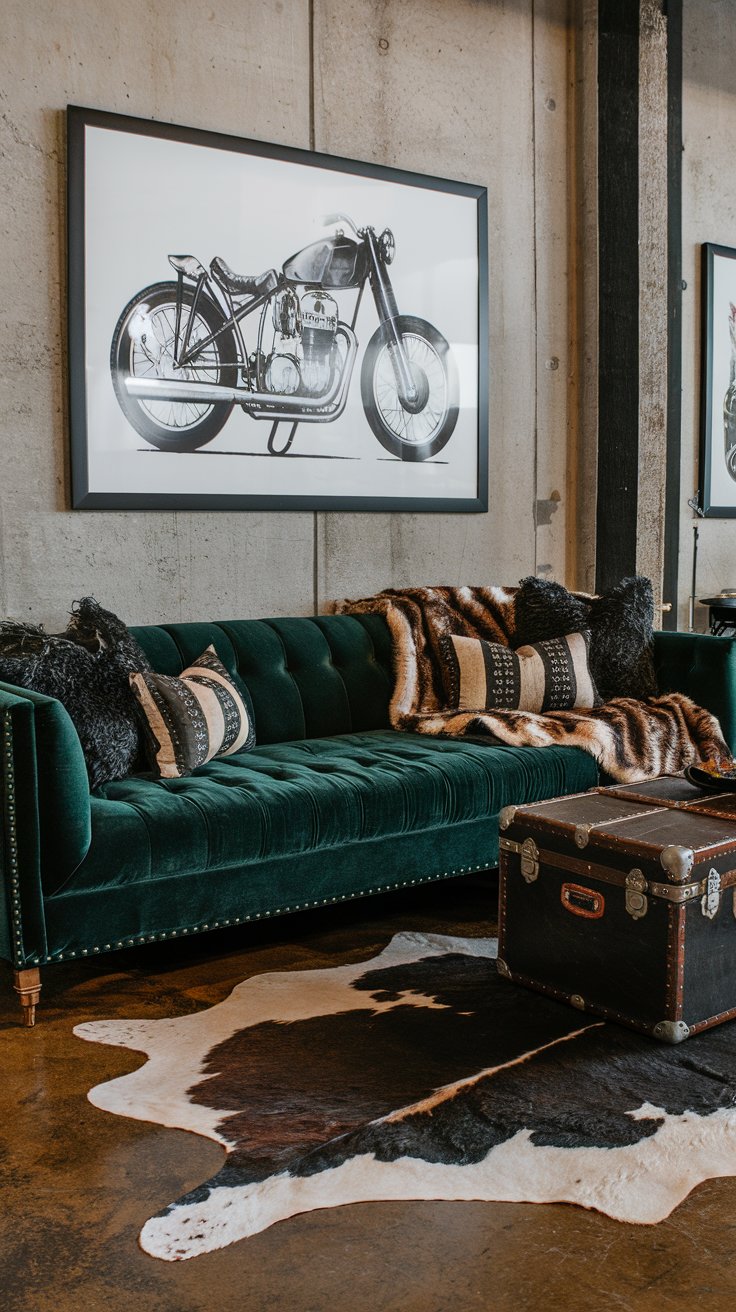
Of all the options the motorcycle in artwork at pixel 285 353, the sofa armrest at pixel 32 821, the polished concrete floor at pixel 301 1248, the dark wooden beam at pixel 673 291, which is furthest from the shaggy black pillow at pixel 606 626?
the polished concrete floor at pixel 301 1248

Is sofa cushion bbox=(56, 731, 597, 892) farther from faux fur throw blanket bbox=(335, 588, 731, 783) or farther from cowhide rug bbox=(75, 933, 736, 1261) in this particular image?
cowhide rug bbox=(75, 933, 736, 1261)

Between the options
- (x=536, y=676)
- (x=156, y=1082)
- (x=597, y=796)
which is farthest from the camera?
(x=536, y=676)

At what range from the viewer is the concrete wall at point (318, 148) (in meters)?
3.86

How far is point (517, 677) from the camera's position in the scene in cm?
423

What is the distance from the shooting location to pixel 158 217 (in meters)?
4.07

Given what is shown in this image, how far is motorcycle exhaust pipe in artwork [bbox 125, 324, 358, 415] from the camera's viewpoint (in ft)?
13.4

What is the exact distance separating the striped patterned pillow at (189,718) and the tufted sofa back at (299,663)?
20cm

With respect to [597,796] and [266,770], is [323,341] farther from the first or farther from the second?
[597,796]

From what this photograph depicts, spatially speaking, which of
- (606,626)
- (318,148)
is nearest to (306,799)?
(606,626)

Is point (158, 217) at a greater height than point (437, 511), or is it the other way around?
point (158, 217)

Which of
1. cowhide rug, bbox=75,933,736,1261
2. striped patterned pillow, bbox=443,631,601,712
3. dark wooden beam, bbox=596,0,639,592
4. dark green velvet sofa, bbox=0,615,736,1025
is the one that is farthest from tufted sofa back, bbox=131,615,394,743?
dark wooden beam, bbox=596,0,639,592

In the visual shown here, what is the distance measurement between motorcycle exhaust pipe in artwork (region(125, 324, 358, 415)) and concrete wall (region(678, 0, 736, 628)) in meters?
→ 1.98

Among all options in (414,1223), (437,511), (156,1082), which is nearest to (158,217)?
(437,511)

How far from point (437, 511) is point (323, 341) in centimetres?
84
